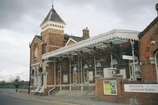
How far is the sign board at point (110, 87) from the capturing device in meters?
17.4

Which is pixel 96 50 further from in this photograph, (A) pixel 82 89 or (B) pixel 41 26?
(B) pixel 41 26

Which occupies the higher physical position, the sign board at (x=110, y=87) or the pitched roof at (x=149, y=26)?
the pitched roof at (x=149, y=26)

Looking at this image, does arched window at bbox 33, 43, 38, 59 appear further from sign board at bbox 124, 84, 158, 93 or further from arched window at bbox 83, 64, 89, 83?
sign board at bbox 124, 84, 158, 93

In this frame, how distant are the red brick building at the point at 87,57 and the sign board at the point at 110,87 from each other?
3.48 feet

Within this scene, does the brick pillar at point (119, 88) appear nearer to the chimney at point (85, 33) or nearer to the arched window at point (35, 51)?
the chimney at point (85, 33)

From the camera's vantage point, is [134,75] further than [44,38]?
No

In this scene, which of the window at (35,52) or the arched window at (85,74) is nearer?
the arched window at (85,74)

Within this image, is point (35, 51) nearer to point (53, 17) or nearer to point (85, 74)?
point (53, 17)

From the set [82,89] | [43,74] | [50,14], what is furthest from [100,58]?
[50,14]

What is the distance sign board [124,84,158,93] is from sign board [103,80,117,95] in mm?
1165

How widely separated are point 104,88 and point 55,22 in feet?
59.6

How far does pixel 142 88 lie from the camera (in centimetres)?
1524

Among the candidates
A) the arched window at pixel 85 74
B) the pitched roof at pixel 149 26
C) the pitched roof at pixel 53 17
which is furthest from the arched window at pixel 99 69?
the pitched roof at pixel 53 17

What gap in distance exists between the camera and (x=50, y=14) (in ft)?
113
